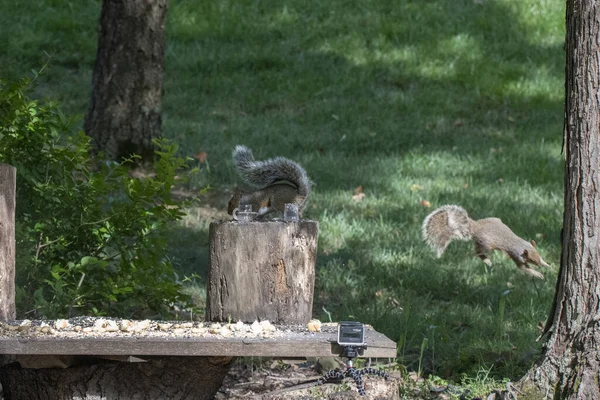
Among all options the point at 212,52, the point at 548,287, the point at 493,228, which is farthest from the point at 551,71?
the point at 493,228

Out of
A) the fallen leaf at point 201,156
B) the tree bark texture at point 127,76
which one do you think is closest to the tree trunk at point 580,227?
the tree bark texture at point 127,76

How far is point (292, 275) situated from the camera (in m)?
3.69

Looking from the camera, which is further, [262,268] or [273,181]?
[273,181]

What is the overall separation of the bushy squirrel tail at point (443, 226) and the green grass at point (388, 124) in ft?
1.47

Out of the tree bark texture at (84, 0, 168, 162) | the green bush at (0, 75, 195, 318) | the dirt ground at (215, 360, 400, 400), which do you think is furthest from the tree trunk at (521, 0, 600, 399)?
the tree bark texture at (84, 0, 168, 162)

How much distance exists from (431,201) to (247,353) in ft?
14.3

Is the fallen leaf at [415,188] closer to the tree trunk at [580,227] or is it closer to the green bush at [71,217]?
the green bush at [71,217]

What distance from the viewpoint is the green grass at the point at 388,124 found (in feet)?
18.3

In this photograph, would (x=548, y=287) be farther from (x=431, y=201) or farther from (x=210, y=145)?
(x=210, y=145)

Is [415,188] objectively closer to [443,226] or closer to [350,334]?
[443,226]

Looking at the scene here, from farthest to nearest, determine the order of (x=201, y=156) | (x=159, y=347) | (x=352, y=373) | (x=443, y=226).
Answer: (x=201, y=156) → (x=443, y=226) → (x=352, y=373) → (x=159, y=347)

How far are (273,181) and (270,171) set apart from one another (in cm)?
7

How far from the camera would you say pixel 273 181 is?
447cm

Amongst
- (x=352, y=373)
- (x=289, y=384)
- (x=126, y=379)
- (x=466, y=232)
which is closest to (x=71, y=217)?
(x=126, y=379)
